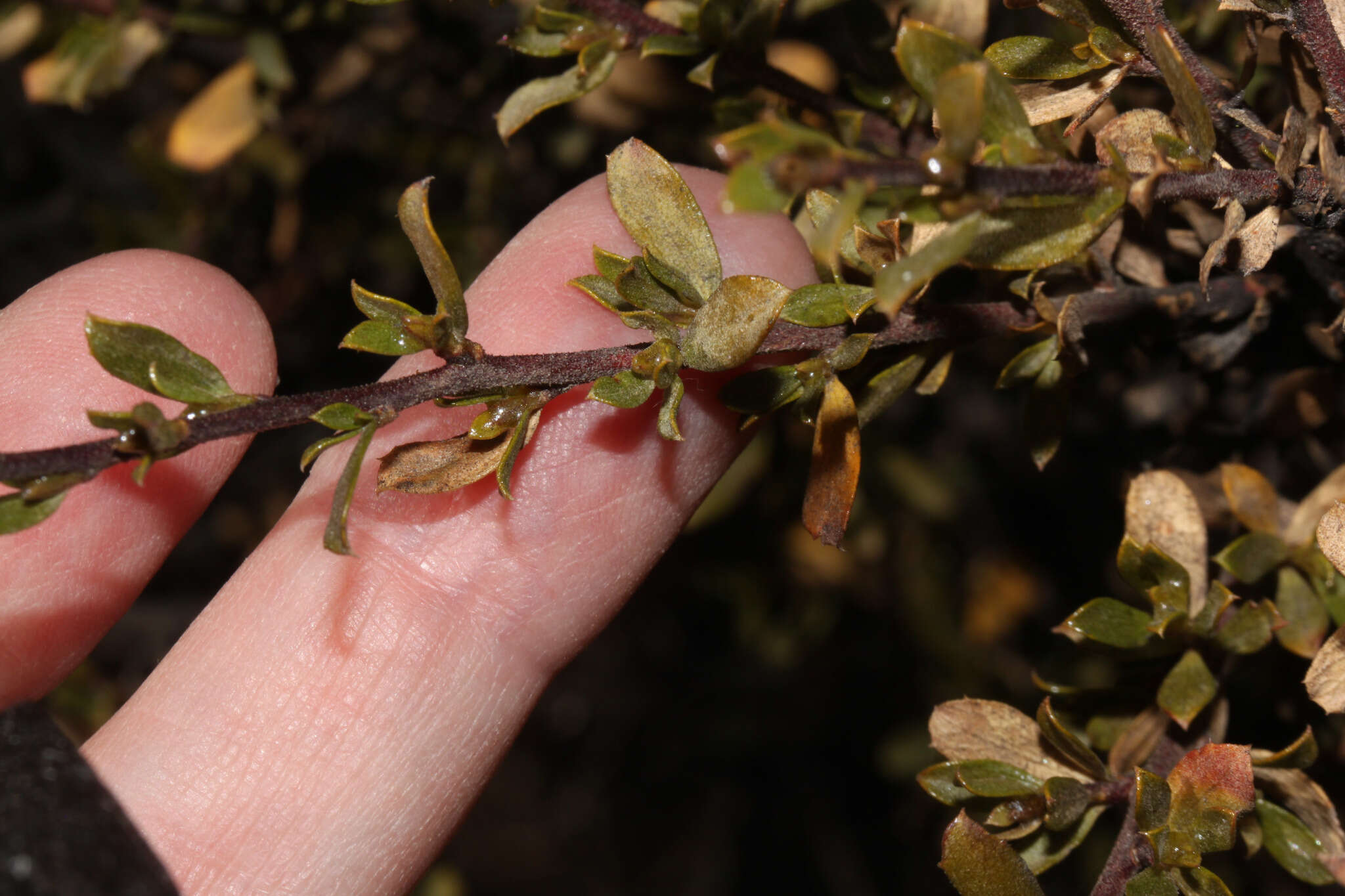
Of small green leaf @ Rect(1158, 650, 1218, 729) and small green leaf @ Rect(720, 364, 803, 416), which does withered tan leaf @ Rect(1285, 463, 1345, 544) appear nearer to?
small green leaf @ Rect(1158, 650, 1218, 729)

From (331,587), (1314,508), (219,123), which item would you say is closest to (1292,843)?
(1314,508)

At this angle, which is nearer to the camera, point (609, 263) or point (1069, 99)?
point (1069, 99)

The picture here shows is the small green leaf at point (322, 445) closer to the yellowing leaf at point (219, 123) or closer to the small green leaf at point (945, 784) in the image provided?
the small green leaf at point (945, 784)

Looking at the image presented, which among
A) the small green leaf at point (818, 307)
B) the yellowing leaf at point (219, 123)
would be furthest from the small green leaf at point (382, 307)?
the yellowing leaf at point (219, 123)

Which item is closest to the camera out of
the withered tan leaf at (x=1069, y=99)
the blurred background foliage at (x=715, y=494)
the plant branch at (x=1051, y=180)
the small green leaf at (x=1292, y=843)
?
the plant branch at (x=1051, y=180)

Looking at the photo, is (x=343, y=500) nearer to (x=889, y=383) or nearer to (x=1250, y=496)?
(x=889, y=383)

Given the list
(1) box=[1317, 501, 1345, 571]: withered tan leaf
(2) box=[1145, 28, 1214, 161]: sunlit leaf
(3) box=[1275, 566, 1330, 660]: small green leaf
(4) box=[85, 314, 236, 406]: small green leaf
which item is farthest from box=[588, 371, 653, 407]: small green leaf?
(3) box=[1275, 566, 1330, 660]: small green leaf
